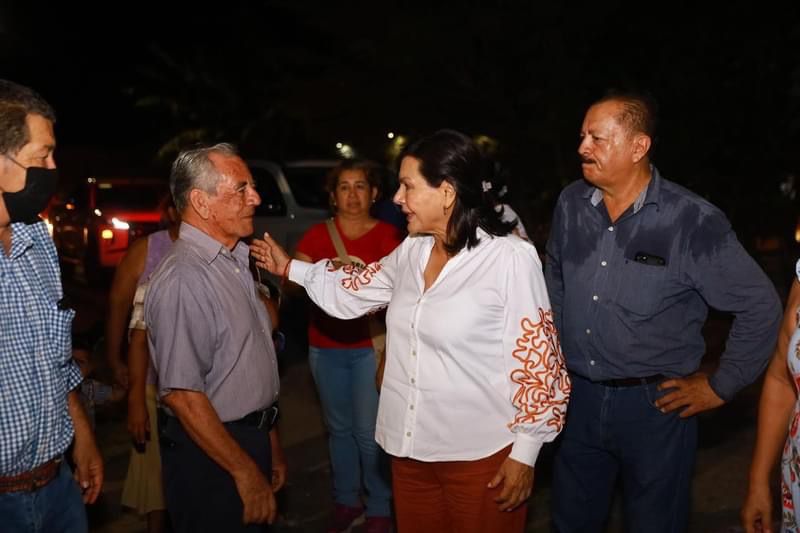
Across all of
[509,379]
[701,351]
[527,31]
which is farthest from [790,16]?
[509,379]

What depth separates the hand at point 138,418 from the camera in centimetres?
432

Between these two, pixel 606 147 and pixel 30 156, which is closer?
pixel 30 156

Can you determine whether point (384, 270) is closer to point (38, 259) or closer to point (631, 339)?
point (631, 339)

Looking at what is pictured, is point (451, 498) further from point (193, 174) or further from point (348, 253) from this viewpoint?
point (348, 253)

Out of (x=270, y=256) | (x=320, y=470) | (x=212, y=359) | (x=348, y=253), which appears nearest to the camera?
(x=212, y=359)

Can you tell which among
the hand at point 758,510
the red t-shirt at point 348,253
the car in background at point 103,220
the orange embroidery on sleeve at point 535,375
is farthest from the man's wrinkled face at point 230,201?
the car in background at point 103,220

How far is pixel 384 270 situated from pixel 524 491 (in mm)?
1077

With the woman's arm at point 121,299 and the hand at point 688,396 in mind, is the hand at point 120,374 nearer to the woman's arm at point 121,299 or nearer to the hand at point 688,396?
the woman's arm at point 121,299

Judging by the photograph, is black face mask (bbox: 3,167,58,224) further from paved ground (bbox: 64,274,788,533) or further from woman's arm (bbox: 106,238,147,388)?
paved ground (bbox: 64,274,788,533)

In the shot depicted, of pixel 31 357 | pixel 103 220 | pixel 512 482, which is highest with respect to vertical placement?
pixel 31 357

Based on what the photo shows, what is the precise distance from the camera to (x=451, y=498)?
3223 millimetres

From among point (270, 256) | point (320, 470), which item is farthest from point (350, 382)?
point (270, 256)

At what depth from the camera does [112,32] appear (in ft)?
102

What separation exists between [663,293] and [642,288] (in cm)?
9
